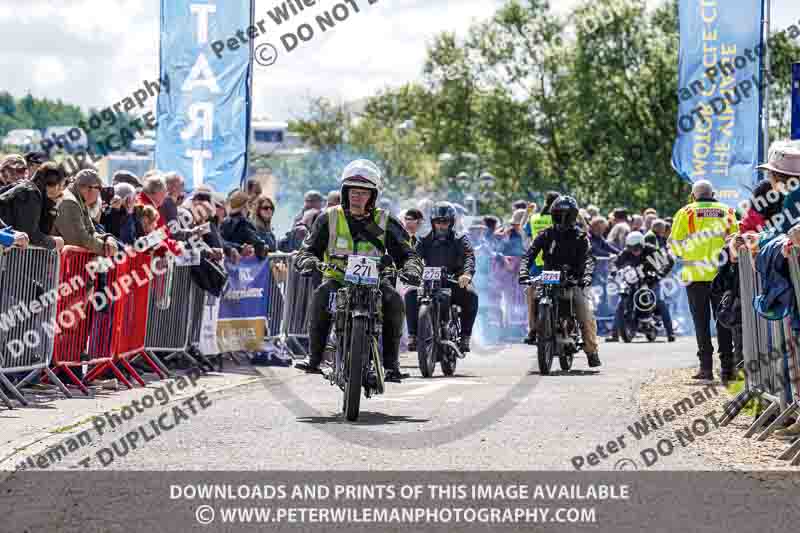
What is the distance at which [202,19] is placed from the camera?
2120 cm

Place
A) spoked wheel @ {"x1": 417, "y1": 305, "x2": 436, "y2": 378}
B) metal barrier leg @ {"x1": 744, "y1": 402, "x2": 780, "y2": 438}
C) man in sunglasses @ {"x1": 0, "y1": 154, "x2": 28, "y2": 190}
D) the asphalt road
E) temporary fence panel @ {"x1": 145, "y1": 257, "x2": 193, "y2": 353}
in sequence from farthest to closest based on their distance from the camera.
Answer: spoked wheel @ {"x1": 417, "y1": 305, "x2": 436, "y2": 378}
temporary fence panel @ {"x1": 145, "y1": 257, "x2": 193, "y2": 353}
man in sunglasses @ {"x1": 0, "y1": 154, "x2": 28, "y2": 190}
metal barrier leg @ {"x1": 744, "y1": 402, "x2": 780, "y2": 438}
the asphalt road

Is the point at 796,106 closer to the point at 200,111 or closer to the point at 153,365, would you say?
the point at 153,365

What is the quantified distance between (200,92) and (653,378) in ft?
24.8

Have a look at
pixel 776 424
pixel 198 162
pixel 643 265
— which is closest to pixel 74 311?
pixel 776 424

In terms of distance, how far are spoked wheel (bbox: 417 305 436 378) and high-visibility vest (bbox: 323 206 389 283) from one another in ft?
15.4

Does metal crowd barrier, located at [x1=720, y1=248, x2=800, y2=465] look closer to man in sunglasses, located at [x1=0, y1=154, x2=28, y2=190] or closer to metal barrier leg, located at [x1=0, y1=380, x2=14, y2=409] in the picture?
metal barrier leg, located at [x1=0, y1=380, x2=14, y2=409]

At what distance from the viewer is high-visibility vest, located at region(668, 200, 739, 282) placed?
54.0 ft

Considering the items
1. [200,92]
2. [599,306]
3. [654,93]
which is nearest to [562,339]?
[200,92]

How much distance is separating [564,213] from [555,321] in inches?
49.9

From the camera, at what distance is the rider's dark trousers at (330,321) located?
12367 millimetres

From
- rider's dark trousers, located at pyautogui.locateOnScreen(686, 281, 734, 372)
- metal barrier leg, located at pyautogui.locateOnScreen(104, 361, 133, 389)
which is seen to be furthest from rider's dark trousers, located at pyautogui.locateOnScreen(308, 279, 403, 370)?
rider's dark trousers, located at pyautogui.locateOnScreen(686, 281, 734, 372)

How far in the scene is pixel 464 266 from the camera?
18.1 meters

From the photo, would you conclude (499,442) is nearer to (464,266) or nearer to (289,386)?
(289,386)

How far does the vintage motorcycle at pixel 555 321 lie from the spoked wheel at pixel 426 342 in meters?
1.21
